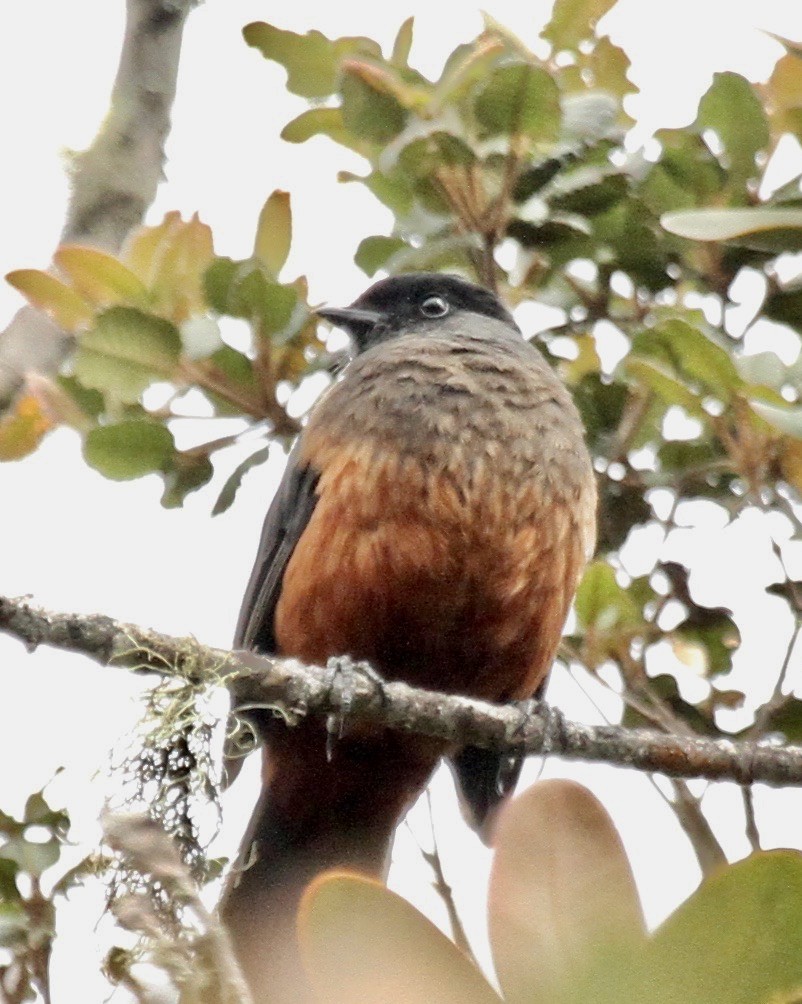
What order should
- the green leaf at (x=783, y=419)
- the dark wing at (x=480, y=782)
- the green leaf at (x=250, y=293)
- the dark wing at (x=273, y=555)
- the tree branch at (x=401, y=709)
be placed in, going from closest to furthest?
the green leaf at (x=783, y=419) → the tree branch at (x=401, y=709) → the green leaf at (x=250, y=293) → the dark wing at (x=273, y=555) → the dark wing at (x=480, y=782)

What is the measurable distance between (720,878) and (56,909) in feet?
5.05

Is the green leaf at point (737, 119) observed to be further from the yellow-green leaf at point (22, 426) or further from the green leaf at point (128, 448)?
the yellow-green leaf at point (22, 426)

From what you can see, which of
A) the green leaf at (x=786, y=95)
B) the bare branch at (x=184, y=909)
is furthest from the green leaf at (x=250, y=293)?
the bare branch at (x=184, y=909)

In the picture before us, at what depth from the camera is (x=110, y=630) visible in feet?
8.11

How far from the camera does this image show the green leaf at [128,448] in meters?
3.11

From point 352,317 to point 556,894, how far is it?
3024mm

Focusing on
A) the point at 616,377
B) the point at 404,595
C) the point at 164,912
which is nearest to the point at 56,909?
the point at 164,912

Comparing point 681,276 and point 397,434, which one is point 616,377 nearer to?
point 681,276

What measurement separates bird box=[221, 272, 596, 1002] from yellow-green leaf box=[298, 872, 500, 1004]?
7.07 ft

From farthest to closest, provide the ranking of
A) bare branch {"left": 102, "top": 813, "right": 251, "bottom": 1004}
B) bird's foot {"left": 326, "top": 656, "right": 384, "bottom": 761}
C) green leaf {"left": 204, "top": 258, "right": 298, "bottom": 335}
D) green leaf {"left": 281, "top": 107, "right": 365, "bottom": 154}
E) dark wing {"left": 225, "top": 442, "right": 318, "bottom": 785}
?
dark wing {"left": 225, "top": 442, "right": 318, "bottom": 785}, green leaf {"left": 281, "top": 107, "right": 365, "bottom": 154}, green leaf {"left": 204, "top": 258, "right": 298, "bottom": 335}, bird's foot {"left": 326, "top": 656, "right": 384, "bottom": 761}, bare branch {"left": 102, "top": 813, "right": 251, "bottom": 1004}

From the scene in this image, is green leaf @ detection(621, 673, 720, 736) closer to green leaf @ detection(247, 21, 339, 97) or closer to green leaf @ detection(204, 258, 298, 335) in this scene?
green leaf @ detection(204, 258, 298, 335)

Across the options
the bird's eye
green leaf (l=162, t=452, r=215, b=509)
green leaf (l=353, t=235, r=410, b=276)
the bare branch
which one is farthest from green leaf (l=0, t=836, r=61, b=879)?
the bird's eye

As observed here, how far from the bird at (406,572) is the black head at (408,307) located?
0.25m

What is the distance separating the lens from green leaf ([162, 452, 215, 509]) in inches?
129
